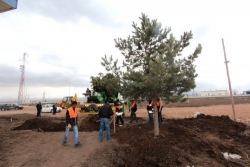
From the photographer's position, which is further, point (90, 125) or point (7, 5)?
point (90, 125)

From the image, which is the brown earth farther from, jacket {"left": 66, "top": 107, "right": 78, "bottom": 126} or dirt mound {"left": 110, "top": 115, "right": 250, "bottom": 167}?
jacket {"left": 66, "top": 107, "right": 78, "bottom": 126}

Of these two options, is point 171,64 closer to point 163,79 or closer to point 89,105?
point 163,79

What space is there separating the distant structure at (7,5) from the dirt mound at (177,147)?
616 centimetres

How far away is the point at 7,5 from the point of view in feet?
22.3

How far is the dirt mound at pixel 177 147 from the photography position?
7750 millimetres

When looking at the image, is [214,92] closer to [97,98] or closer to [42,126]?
[97,98]

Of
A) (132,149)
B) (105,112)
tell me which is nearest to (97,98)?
(105,112)

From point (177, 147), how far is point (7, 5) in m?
8.00

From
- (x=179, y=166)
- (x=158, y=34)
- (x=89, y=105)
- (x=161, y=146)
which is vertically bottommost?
(x=179, y=166)

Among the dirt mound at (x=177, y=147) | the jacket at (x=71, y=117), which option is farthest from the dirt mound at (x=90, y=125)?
the jacket at (x=71, y=117)

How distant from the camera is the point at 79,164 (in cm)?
732

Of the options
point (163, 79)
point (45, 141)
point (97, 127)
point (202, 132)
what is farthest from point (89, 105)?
point (163, 79)

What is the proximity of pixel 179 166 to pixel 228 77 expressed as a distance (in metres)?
11.1

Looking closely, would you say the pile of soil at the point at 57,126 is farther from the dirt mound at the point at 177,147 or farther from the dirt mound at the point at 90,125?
the dirt mound at the point at 177,147
